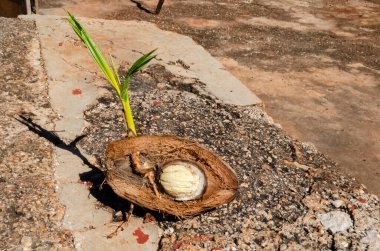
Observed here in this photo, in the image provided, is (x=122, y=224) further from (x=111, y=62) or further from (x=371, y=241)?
(x=371, y=241)

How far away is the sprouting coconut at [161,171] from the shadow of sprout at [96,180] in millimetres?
113

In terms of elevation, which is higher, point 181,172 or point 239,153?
point 181,172

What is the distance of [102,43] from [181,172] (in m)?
2.54

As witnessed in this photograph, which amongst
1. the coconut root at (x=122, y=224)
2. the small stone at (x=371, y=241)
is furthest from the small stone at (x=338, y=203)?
the coconut root at (x=122, y=224)

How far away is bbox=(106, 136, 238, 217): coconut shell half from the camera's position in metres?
2.31

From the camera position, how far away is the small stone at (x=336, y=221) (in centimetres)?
251

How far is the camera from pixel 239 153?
3059mm

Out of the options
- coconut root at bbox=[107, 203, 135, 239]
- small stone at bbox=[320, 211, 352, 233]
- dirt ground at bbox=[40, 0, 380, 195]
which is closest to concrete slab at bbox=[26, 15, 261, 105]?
dirt ground at bbox=[40, 0, 380, 195]

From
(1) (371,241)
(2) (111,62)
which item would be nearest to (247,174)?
(1) (371,241)

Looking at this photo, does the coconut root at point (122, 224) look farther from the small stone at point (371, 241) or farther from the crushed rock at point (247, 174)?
the small stone at point (371, 241)

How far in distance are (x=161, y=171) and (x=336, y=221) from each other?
102 cm

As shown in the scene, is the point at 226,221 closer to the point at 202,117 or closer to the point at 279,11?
the point at 202,117

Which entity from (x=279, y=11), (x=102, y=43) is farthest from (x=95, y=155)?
(x=279, y=11)

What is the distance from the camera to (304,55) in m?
5.61
